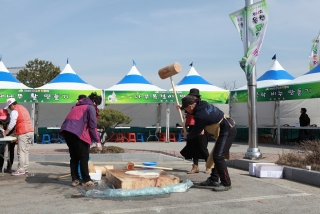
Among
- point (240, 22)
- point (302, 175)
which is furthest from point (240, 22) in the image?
point (302, 175)

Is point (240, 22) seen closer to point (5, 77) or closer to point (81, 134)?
point (81, 134)

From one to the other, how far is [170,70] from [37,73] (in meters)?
32.0

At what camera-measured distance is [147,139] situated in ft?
63.1

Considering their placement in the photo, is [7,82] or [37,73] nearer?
[7,82]

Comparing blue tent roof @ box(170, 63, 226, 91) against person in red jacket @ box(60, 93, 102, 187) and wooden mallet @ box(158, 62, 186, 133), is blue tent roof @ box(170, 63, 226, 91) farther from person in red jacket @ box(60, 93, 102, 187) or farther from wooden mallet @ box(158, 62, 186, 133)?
person in red jacket @ box(60, 93, 102, 187)

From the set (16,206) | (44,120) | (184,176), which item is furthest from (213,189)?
(44,120)

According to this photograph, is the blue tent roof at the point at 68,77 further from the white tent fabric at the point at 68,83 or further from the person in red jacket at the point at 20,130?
the person in red jacket at the point at 20,130

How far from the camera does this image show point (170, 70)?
768cm

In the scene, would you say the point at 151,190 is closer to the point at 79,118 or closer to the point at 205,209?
the point at 205,209

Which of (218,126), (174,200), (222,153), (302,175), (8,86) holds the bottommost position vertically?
(174,200)

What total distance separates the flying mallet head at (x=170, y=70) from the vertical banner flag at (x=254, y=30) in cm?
259

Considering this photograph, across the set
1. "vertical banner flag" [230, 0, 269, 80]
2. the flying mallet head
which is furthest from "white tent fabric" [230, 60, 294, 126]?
the flying mallet head

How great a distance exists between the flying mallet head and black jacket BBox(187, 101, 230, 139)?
173cm

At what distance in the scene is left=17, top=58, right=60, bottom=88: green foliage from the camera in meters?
36.6
